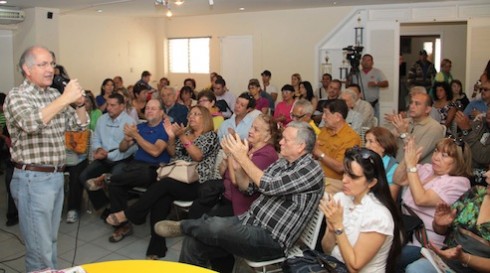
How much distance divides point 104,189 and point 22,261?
3.48ft

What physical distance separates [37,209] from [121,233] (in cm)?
146

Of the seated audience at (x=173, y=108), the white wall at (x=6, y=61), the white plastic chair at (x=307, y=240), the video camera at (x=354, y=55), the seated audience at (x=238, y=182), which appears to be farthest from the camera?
the white wall at (x=6, y=61)

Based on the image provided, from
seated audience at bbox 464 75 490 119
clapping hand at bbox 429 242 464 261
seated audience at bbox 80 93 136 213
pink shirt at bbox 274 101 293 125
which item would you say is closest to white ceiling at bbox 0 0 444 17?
pink shirt at bbox 274 101 293 125

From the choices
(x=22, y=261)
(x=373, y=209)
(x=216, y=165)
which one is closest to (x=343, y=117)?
(x=216, y=165)

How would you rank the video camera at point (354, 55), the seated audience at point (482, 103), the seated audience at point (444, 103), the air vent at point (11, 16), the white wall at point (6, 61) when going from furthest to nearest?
the white wall at point (6, 61), the video camera at point (354, 55), the air vent at point (11, 16), the seated audience at point (444, 103), the seated audience at point (482, 103)

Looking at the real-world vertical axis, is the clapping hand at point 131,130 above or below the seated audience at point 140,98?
below

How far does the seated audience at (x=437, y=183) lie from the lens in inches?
101

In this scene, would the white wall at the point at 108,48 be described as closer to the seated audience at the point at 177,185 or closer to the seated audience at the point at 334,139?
the seated audience at the point at 177,185

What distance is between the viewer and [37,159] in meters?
2.50

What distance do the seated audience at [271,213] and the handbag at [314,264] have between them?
19 cm

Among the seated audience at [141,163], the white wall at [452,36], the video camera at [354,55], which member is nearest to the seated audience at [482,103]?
the seated audience at [141,163]

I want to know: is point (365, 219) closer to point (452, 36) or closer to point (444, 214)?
point (444, 214)

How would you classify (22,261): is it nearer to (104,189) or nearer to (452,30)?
(104,189)

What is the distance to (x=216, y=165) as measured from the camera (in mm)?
3734
